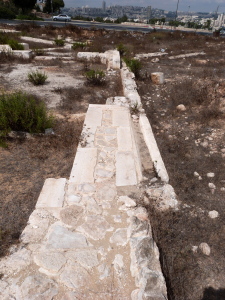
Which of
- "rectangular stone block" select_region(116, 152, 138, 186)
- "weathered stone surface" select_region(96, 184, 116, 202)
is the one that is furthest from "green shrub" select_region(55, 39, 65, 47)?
"weathered stone surface" select_region(96, 184, 116, 202)

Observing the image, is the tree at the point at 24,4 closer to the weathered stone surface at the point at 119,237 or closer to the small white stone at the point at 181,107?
the small white stone at the point at 181,107

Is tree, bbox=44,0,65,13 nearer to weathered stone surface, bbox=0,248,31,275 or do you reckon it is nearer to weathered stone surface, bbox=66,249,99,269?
weathered stone surface, bbox=0,248,31,275

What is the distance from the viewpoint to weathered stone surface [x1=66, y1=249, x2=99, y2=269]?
2114 mm

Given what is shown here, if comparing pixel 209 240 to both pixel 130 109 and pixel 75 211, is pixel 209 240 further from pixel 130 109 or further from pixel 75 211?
pixel 130 109

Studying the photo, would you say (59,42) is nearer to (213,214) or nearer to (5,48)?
(5,48)

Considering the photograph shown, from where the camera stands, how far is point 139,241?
7.40ft

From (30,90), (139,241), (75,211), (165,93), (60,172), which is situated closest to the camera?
(139,241)

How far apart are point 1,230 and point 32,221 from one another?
354 millimetres

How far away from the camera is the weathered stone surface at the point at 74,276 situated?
6.42 ft

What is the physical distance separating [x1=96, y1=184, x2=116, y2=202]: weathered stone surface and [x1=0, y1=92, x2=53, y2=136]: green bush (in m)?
1.92

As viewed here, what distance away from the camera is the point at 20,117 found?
13.5ft

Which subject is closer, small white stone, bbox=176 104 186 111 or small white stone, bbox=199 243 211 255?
small white stone, bbox=199 243 211 255

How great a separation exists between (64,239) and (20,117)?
2.68 metres

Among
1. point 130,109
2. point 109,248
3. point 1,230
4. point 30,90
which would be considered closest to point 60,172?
point 1,230
